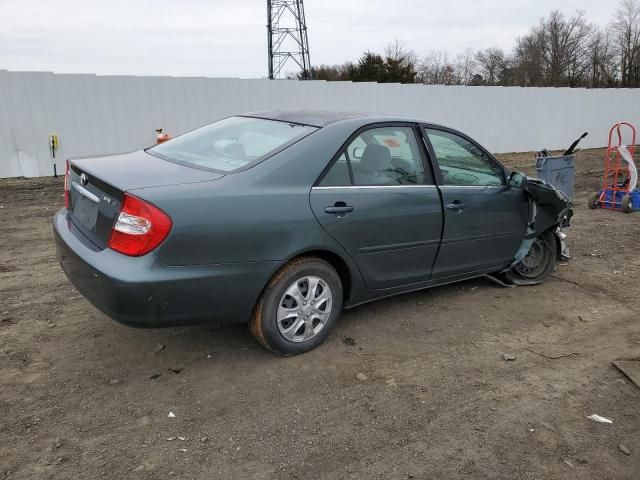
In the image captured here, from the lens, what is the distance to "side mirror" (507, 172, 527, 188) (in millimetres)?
4738

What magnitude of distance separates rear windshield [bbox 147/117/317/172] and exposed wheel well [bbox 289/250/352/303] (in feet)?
2.35

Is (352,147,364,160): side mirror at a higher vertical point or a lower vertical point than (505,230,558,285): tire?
higher

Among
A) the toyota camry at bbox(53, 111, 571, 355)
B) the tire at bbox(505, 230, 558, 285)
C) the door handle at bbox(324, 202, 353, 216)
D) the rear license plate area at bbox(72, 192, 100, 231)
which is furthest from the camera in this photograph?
the tire at bbox(505, 230, 558, 285)

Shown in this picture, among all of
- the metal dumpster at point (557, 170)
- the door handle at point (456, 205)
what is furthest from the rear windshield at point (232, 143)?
the metal dumpster at point (557, 170)

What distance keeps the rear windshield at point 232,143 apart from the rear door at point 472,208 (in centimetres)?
123

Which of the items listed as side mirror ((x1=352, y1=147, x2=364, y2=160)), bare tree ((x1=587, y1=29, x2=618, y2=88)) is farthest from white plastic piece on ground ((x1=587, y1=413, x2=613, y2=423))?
bare tree ((x1=587, y1=29, x2=618, y2=88))

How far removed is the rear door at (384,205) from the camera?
3572 millimetres

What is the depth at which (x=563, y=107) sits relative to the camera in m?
21.5

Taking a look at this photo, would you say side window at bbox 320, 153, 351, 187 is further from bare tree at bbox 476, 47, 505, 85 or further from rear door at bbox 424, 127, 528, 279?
bare tree at bbox 476, 47, 505, 85

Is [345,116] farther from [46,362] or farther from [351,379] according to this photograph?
[46,362]

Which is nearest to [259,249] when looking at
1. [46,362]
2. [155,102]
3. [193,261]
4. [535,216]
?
[193,261]

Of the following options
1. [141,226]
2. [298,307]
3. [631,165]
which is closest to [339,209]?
[298,307]

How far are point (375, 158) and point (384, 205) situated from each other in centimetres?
37

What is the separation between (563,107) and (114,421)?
22.5 meters
